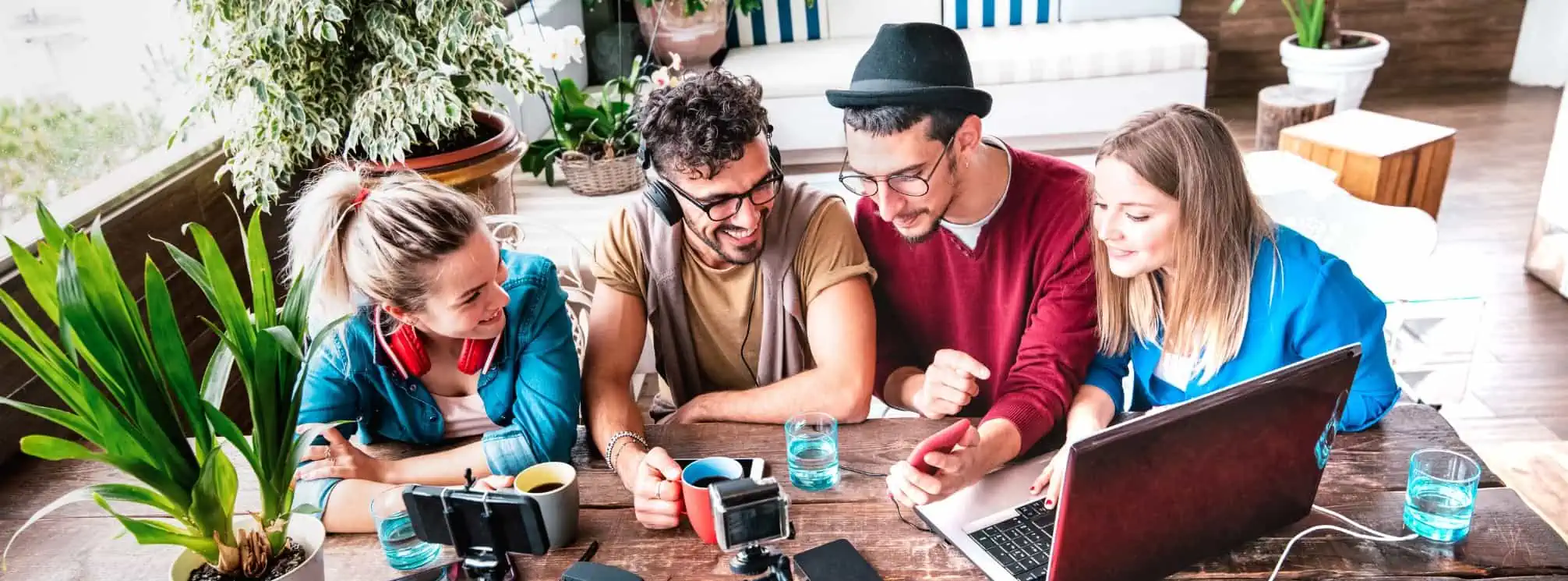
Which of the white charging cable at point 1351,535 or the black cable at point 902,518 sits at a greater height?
the white charging cable at point 1351,535

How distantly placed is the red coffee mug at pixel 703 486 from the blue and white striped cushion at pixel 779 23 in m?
3.80

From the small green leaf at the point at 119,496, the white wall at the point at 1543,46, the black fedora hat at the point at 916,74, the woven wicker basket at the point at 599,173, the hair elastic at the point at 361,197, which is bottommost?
the white wall at the point at 1543,46

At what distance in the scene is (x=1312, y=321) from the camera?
1443 mm

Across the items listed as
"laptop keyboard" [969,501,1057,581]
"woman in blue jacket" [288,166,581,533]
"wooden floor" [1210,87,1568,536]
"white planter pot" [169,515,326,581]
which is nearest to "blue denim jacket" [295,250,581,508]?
"woman in blue jacket" [288,166,581,533]

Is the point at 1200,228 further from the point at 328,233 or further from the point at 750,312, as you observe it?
the point at 328,233

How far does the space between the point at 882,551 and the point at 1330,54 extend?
391cm

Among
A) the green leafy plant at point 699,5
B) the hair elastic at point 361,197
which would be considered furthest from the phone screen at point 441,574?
the green leafy plant at point 699,5

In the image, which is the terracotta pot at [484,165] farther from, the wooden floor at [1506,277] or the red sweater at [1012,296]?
the wooden floor at [1506,277]

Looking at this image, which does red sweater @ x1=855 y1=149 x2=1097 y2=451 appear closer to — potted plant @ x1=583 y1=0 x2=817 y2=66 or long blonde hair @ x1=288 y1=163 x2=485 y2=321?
long blonde hair @ x1=288 y1=163 x2=485 y2=321

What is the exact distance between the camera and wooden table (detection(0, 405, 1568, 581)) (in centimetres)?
120

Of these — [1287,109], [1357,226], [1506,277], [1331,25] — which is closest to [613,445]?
[1357,226]

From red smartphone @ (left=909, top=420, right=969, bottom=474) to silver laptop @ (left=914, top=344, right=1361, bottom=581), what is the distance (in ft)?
0.20

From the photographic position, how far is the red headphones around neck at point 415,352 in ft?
4.96

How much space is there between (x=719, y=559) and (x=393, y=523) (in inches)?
16.2
